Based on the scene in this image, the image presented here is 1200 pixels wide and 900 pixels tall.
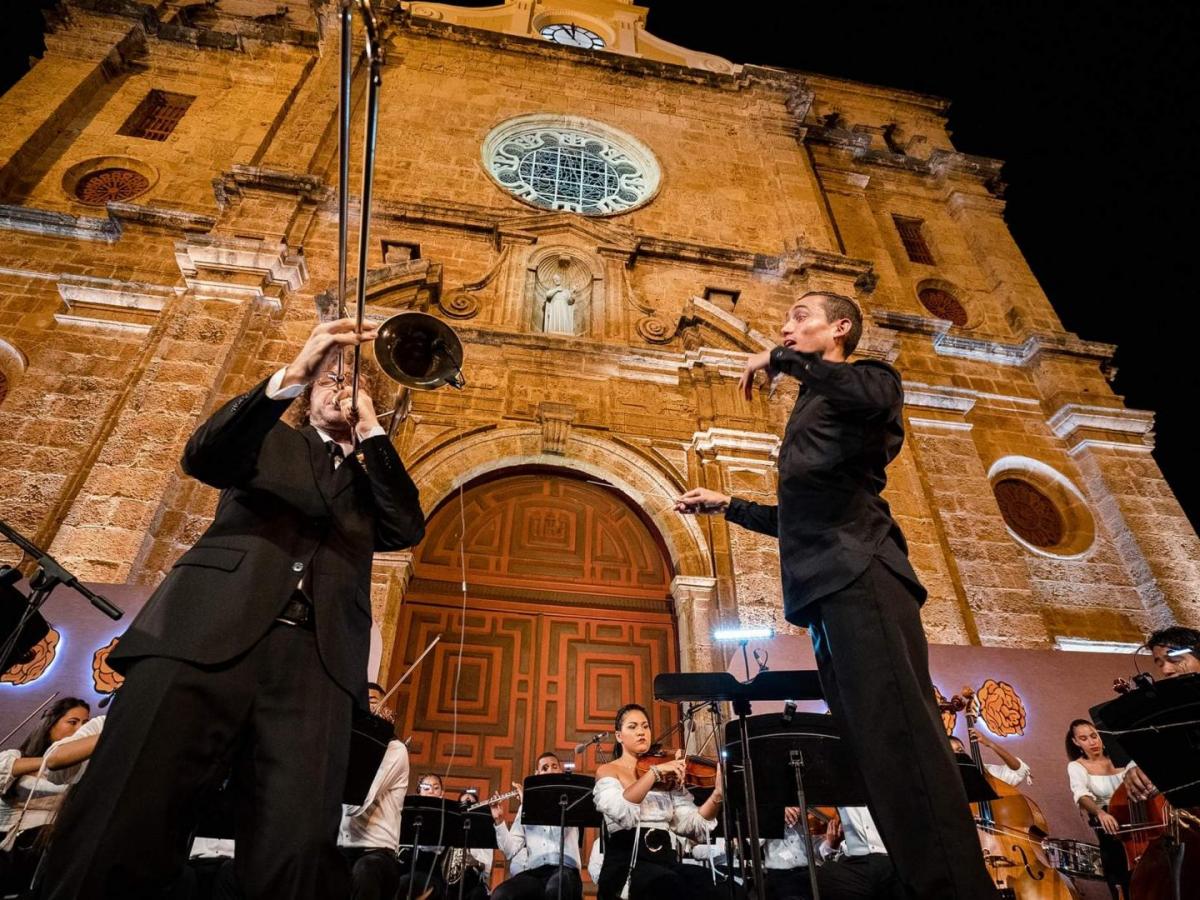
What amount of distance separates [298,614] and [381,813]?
99.1 inches

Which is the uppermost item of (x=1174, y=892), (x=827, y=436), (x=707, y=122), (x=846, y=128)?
(x=846, y=128)

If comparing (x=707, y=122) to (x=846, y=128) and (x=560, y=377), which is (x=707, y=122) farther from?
(x=560, y=377)

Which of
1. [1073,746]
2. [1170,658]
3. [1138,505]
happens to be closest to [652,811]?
[1170,658]

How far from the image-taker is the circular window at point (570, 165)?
11.0 m

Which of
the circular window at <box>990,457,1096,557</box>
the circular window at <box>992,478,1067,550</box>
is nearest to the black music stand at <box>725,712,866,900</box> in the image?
the circular window at <box>990,457,1096,557</box>

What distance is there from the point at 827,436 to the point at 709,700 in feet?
4.73

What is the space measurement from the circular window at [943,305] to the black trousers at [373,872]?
10844 millimetres

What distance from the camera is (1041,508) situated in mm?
9469

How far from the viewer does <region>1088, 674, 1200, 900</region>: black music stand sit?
3.27 metres

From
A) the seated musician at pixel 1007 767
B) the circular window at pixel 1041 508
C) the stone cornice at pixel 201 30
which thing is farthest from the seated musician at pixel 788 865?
the stone cornice at pixel 201 30

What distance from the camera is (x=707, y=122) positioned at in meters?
12.5

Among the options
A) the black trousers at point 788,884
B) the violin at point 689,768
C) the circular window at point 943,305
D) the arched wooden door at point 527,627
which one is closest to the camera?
the black trousers at point 788,884

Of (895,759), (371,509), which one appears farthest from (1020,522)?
(371,509)

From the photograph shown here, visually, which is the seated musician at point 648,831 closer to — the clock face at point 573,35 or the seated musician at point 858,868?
the seated musician at point 858,868
